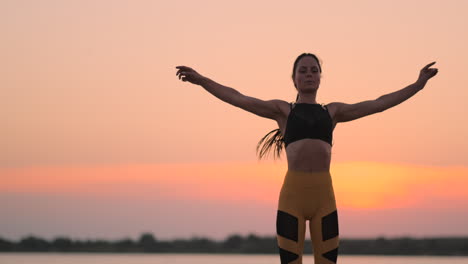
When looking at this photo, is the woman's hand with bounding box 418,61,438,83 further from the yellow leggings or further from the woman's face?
the yellow leggings

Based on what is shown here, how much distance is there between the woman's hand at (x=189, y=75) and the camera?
12.2 metres

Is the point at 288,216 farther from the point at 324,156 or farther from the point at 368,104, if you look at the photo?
the point at 368,104

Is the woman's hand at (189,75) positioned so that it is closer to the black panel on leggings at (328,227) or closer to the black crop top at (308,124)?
the black crop top at (308,124)

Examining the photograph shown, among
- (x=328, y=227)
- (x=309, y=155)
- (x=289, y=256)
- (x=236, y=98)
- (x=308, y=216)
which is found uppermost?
(x=236, y=98)

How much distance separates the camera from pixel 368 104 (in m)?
12.5

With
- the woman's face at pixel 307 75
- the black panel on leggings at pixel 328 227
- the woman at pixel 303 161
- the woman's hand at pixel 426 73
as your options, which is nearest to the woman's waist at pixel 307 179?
the woman at pixel 303 161

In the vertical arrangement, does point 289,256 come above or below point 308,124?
below

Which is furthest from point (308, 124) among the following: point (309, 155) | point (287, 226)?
point (287, 226)

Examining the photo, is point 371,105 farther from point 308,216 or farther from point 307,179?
point 308,216

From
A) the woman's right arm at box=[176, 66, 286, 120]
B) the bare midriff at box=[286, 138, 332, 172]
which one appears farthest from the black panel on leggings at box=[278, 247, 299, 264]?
the woman's right arm at box=[176, 66, 286, 120]

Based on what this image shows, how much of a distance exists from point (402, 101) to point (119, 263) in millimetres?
30270

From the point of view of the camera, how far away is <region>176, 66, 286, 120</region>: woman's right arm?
39.8ft

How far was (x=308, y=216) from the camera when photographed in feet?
39.4

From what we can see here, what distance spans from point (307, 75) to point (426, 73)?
1.96 metres
